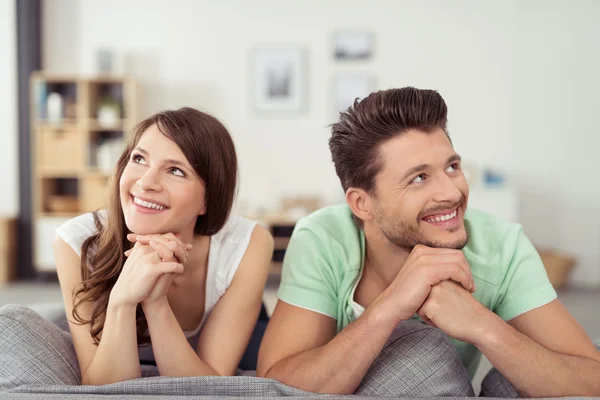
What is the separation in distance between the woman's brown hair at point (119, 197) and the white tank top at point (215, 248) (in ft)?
0.14

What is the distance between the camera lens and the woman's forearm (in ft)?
4.31

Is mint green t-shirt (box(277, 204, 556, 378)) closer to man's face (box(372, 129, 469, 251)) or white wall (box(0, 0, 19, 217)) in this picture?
man's face (box(372, 129, 469, 251))

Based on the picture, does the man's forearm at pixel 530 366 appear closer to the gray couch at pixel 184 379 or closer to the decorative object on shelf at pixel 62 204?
the gray couch at pixel 184 379

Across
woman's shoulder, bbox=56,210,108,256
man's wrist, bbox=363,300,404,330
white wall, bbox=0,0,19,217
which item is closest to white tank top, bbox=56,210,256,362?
woman's shoulder, bbox=56,210,108,256

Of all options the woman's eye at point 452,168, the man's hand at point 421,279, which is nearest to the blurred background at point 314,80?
the woman's eye at point 452,168

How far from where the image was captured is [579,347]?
134 centimetres

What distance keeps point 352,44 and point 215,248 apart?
13.7 ft

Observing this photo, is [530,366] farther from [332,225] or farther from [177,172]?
[177,172]

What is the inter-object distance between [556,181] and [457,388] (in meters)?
4.78

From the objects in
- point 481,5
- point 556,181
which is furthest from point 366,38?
point 556,181

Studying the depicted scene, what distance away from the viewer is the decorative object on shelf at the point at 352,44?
5.41 meters

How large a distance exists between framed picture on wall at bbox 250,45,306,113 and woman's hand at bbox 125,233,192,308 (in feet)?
14.0

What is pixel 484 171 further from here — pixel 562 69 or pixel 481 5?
pixel 481 5

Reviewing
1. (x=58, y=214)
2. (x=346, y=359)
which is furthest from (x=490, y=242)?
(x=58, y=214)
